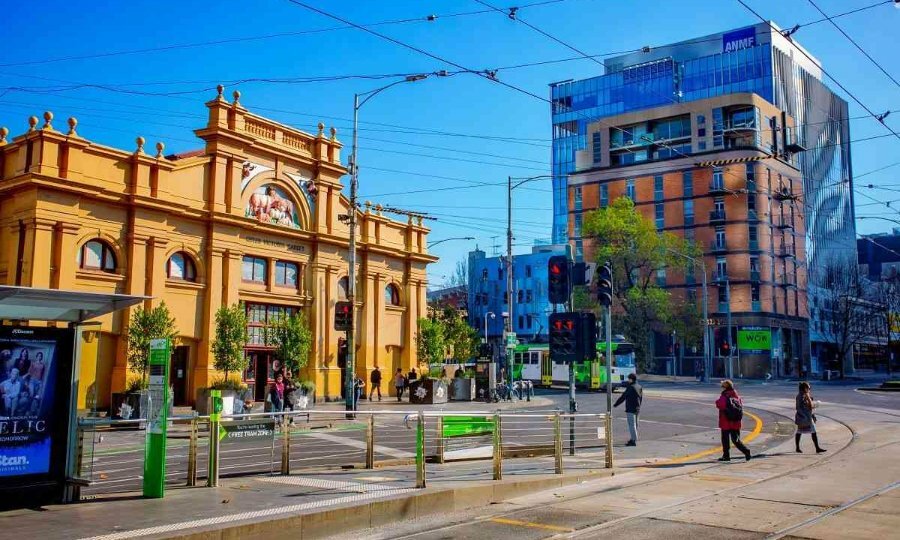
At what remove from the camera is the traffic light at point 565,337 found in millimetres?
16562

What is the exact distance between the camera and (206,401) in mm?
28859

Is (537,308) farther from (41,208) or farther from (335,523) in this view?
(335,523)

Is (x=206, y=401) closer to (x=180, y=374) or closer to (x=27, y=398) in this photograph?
(x=180, y=374)

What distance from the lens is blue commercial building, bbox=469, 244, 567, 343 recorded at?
10631cm

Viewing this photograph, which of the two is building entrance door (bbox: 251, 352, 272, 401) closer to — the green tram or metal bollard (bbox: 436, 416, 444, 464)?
the green tram

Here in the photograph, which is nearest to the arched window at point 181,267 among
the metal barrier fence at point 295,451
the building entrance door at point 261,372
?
the building entrance door at point 261,372

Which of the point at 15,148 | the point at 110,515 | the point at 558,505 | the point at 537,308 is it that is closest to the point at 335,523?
the point at 110,515

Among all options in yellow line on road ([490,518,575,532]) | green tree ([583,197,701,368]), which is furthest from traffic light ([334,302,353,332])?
green tree ([583,197,701,368])

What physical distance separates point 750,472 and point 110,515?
10984mm

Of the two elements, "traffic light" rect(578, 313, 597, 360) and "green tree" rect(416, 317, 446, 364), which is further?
"green tree" rect(416, 317, 446, 364)

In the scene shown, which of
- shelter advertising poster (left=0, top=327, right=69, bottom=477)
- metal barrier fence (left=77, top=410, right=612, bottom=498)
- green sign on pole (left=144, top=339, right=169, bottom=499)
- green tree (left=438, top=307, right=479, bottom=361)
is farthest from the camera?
green tree (left=438, top=307, right=479, bottom=361)

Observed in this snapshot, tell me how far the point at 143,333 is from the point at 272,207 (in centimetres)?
983

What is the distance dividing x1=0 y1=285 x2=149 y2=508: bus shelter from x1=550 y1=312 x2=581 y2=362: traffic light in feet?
30.7

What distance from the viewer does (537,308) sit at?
107 m
